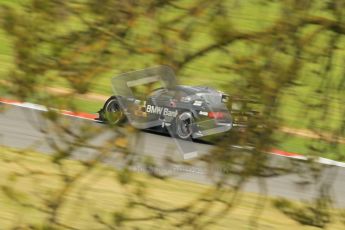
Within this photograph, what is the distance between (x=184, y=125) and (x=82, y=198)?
825 mm

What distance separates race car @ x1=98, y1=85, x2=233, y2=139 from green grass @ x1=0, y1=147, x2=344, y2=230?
32 centimetres

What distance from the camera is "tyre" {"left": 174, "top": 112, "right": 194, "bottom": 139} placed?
5648 millimetres

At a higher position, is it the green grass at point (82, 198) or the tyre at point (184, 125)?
the tyre at point (184, 125)

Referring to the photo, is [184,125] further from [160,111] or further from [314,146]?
[314,146]

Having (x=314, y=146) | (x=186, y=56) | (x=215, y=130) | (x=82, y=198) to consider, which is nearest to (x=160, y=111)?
(x=215, y=130)

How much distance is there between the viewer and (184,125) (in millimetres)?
5449

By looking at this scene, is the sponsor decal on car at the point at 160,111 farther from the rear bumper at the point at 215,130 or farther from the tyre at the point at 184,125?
the rear bumper at the point at 215,130

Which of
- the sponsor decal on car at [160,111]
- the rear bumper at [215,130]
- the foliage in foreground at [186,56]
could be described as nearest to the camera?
the foliage in foreground at [186,56]

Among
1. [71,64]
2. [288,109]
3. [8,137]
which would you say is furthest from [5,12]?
[8,137]

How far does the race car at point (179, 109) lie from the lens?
492 centimetres

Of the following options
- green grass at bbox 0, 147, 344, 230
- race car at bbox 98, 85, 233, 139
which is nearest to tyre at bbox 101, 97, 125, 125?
race car at bbox 98, 85, 233, 139

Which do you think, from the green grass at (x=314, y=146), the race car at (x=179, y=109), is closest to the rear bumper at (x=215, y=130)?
the race car at (x=179, y=109)

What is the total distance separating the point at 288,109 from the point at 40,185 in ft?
5.48

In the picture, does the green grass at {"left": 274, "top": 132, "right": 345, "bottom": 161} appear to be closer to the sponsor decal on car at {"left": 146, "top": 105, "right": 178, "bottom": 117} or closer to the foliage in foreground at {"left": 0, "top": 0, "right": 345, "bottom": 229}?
the foliage in foreground at {"left": 0, "top": 0, "right": 345, "bottom": 229}
